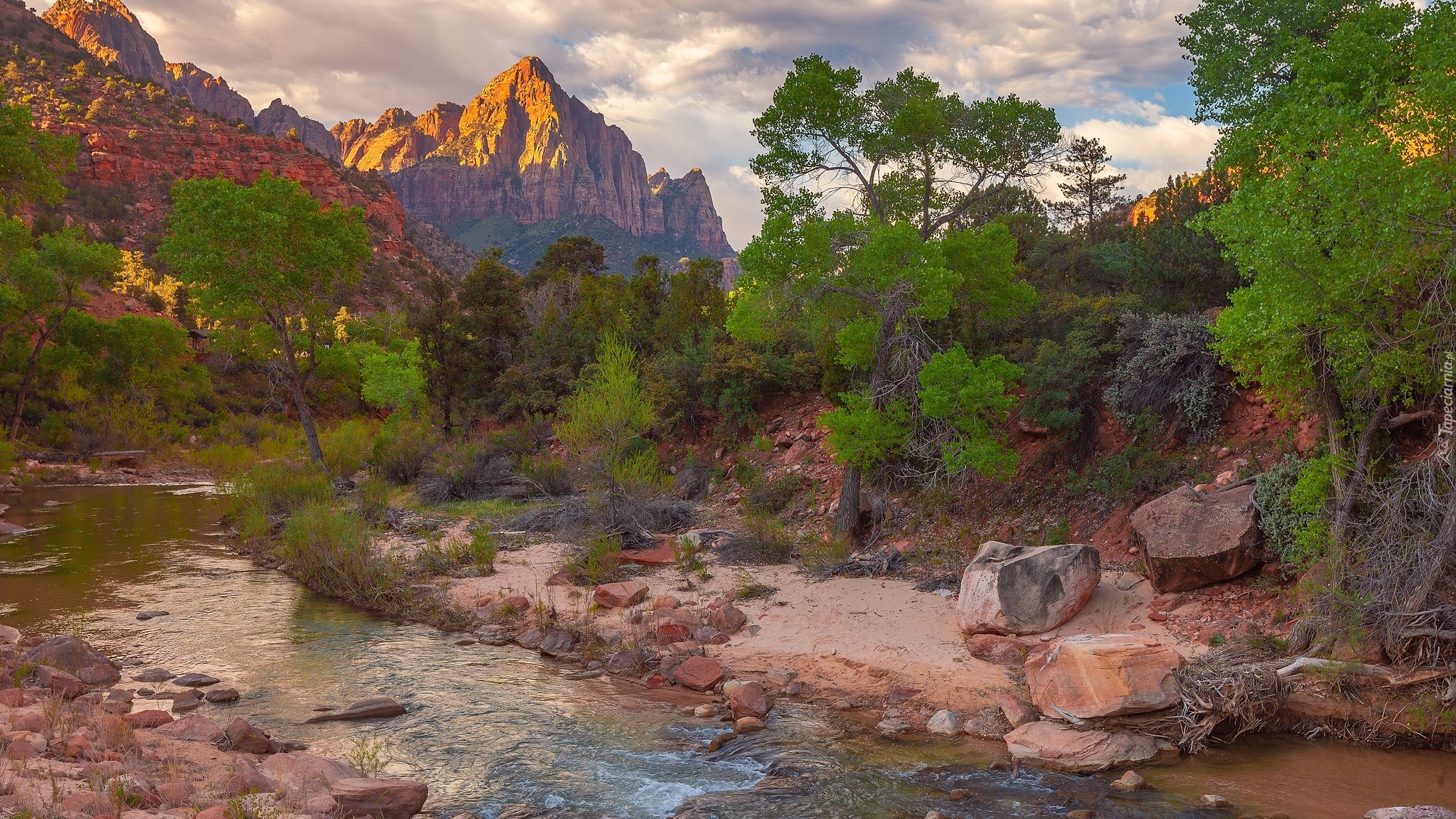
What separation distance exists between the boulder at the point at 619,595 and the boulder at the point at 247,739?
5.37 m

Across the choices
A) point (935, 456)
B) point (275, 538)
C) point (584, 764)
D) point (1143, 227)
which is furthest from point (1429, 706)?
point (275, 538)

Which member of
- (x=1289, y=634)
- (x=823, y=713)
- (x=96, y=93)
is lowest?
(x=823, y=713)

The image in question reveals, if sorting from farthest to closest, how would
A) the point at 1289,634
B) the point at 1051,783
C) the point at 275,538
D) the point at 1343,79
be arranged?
the point at 275,538
the point at 1343,79
the point at 1289,634
the point at 1051,783

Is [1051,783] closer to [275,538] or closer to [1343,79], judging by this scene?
[1343,79]

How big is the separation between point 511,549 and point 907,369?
8392 millimetres

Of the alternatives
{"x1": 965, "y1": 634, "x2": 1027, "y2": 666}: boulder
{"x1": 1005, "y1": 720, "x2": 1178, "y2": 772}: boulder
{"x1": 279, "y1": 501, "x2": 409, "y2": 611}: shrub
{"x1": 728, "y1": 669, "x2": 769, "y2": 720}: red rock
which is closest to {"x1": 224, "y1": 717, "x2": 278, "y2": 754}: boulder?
{"x1": 728, "y1": 669, "x2": 769, "y2": 720}: red rock

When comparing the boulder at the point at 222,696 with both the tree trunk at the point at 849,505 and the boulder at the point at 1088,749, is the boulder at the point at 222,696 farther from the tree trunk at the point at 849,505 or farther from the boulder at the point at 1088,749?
the tree trunk at the point at 849,505

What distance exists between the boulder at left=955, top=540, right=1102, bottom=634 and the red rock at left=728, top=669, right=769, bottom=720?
9.97ft

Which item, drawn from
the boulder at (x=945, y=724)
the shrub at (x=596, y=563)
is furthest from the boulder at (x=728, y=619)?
the boulder at (x=945, y=724)

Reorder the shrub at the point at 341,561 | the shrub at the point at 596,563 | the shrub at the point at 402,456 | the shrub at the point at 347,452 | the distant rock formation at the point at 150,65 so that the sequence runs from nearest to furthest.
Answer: the shrub at the point at 596,563 < the shrub at the point at 341,561 < the shrub at the point at 402,456 < the shrub at the point at 347,452 < the distant rock formation at the point at 150,65

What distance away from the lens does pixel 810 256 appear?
1301 centimetres

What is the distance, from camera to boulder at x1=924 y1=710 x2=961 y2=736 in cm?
841

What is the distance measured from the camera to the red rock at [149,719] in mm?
7871

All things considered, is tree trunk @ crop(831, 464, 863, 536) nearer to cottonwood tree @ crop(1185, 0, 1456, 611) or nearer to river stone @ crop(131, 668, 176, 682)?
cottonwood tree @ crop(1185, 0, 1456, 611)
